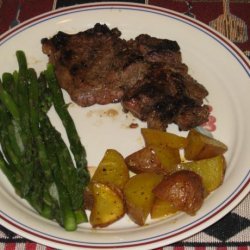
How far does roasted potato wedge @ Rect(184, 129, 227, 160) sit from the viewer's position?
322 cm

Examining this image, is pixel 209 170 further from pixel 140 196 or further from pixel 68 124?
pixel 68 124

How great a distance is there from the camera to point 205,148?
3219mm

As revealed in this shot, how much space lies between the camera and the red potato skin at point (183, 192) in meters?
2.93

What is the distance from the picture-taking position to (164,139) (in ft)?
10.9

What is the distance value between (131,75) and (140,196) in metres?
0.97

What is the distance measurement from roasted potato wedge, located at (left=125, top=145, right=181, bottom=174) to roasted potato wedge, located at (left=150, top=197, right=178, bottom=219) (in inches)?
9.1

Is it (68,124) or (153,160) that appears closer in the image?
(153,160)

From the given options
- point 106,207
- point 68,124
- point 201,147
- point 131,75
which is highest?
point 131,75

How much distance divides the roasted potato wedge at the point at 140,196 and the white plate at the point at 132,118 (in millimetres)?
87

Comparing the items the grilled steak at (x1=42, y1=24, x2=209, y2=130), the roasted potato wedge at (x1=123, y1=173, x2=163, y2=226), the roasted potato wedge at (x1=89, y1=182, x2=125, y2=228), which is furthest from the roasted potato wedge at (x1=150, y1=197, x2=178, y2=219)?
the grilled steak at (x1=42, y1=24, x2=209, y2=130)

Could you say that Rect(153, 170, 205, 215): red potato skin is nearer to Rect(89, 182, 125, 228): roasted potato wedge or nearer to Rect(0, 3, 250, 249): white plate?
Rect(0, 3, 250, 249): white plate

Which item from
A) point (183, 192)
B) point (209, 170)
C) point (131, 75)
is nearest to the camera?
point (183, 192)

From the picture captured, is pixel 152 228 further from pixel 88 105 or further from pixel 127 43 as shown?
pixel 127 43

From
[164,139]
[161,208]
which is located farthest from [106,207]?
[164,139]
